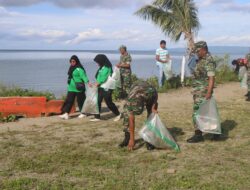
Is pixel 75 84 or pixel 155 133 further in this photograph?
pixel 75 84

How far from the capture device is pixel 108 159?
694 cm

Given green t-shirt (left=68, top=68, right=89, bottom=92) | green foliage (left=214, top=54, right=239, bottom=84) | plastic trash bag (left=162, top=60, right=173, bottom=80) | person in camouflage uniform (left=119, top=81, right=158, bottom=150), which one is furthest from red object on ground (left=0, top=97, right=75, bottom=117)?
green foliage (left=214, top=54, right=239, bottom=84)

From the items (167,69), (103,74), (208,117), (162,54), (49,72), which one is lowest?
(49,72)

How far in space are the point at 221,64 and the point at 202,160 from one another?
13863 mm

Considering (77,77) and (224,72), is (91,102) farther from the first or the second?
(224,72)

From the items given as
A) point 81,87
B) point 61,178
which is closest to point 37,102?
point 81,87

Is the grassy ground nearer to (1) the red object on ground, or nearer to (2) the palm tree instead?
(1) the red object on ground

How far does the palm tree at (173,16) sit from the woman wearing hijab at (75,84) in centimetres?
1011

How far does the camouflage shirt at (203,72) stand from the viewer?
25.2 feet

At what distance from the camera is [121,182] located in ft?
19.1

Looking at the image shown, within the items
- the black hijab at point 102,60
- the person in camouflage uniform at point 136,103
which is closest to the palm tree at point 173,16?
the black hijab at point 102,60

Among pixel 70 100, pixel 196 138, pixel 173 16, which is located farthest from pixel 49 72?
pixel 196 138

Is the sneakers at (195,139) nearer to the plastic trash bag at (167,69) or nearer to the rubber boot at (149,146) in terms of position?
the rubber boot at (149,146)

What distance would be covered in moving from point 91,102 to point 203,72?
10.5 feet
